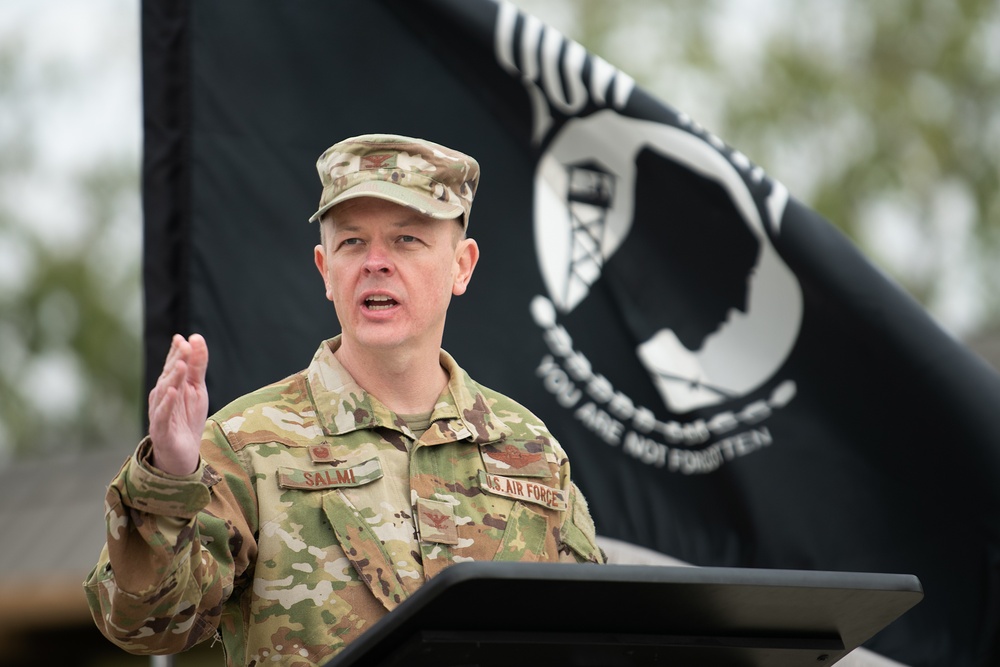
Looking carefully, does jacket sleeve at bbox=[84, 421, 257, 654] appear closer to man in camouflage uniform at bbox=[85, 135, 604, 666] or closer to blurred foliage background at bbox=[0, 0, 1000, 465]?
man in camouflage uniform at bbox=[85, 135, 604, 666]

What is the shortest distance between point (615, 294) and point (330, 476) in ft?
6.63

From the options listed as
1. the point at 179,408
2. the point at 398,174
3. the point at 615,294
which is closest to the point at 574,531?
the point at 398,174

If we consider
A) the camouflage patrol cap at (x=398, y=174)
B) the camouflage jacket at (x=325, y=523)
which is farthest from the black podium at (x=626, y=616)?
the camouflage patrol cap at (x=398, y=174)

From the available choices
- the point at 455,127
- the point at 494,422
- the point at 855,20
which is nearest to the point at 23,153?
the point at 855,20

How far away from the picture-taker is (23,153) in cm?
1766

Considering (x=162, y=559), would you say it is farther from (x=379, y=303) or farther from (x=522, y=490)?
(x=522, y=490)

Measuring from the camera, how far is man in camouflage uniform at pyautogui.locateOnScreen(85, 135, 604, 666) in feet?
8.31

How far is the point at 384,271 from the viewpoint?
2.68 meters

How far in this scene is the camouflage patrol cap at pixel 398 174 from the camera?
2.69 metres

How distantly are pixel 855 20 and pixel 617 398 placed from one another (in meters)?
11.2

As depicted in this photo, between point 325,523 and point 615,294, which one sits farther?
point 615,294

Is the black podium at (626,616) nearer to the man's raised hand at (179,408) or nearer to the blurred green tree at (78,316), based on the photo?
the man's raised hand at (179,408)

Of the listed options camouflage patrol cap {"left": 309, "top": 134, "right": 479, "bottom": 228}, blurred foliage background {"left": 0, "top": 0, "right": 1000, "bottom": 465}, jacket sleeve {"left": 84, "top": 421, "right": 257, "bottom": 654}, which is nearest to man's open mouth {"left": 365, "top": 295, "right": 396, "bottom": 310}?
camouflage patrol cap {"left": 309, "top": 134, "right": 479, "bottom": 228}

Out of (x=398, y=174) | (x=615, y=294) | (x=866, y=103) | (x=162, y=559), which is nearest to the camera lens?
(x=162, y=559)
